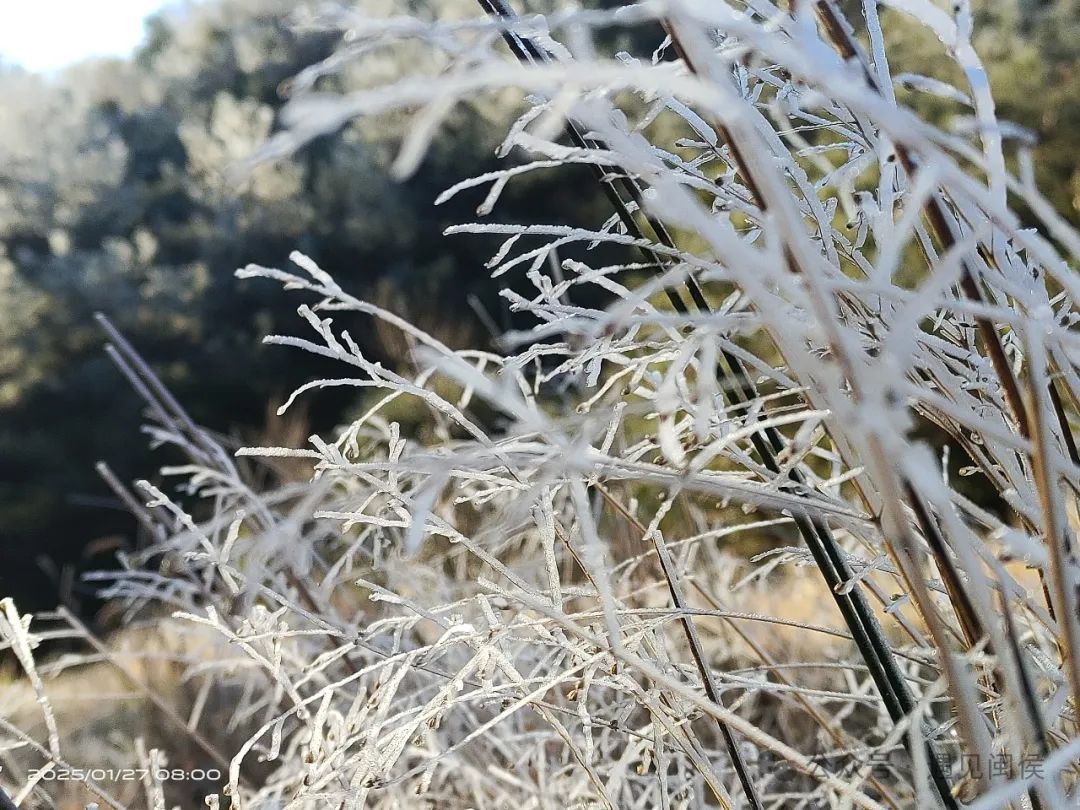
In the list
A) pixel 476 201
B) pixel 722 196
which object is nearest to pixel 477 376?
pixel 722 196

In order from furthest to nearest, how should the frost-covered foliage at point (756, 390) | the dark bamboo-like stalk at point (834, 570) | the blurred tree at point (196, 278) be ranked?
the blurred tree at point (196, 278), the dark bamboo-like stalk at point (834, 570), the frost-covered foliage at point (756, 390)

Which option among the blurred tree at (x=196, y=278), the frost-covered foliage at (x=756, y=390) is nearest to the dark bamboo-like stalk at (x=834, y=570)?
the frost-covered foliage at (x=756, y=390)

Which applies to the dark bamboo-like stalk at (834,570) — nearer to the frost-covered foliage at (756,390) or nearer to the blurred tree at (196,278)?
the frost-covered foliage at (756,390)

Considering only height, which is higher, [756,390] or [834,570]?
[756,390]

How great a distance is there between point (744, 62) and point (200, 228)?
500cm

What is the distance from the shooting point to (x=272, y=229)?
15.6 feet

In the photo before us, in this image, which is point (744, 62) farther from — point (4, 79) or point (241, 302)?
point (4, 79)

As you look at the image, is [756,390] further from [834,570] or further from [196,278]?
[196,278]

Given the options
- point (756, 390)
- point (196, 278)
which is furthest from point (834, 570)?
point (196, 278)

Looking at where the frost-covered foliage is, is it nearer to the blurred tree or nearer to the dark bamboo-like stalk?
the dark bamboo-like stalk

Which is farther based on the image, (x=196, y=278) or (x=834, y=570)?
(x=196, y=278)

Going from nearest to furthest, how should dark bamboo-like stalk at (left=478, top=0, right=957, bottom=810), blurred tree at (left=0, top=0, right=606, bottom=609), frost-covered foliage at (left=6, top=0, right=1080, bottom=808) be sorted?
frost-covered foliage at (left=6, top=0, right=1080, bottom=808) → dark bamboo-like stalk at (left=478, top=0, right=957, bottom=810) → blurred tree at (left=0, top=0, right=606, bottom=609)

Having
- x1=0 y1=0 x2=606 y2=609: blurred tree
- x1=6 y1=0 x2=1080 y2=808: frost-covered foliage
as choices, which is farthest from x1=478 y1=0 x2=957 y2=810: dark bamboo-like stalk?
x1=0 y1=0 x2=606 y2=609: blurred tree

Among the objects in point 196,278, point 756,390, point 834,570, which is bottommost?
point 196,278
